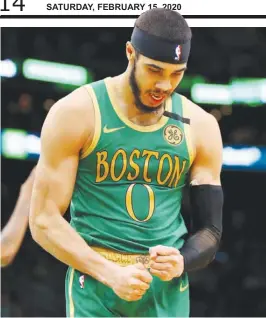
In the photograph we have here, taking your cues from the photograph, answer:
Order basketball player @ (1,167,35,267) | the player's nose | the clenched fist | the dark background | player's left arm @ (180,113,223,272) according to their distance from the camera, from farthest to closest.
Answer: the dark background < basketball player @ (1,167,35,267) < player's left arm @ (180,113,223,272) < the player's nose < the clenched fist

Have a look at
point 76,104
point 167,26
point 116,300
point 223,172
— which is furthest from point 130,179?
point 223,172

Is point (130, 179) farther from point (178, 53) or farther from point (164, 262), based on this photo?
point (178, 53)

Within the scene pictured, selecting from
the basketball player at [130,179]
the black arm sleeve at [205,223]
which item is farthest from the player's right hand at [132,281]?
the black arm sleeve at [205,223]

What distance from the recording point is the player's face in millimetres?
3064

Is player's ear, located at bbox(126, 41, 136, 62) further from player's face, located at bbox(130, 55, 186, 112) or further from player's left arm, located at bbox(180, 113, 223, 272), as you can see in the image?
player's left arm, located at bbox(180, 113, 223, 272)

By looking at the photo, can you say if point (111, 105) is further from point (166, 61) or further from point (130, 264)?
point (130, 264)

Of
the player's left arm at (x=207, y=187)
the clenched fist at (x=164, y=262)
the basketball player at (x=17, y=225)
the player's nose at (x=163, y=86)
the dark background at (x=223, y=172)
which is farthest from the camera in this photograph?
the dark background at (x=223, y=172)

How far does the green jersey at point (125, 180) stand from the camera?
3152 mm

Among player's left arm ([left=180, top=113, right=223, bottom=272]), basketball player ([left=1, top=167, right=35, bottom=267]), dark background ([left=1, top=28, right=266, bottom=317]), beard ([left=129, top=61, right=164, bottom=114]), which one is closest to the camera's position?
beard ([left=129, top=61, right=164, bottom=114])

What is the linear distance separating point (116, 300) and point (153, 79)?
0.85m

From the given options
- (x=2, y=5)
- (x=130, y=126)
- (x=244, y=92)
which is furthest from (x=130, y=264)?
(x=244, y=92)

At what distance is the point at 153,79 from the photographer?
10.1 feet

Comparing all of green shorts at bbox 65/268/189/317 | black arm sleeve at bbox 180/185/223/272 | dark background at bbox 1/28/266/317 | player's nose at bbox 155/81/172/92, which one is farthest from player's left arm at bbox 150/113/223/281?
dark background at bbox 1/28/266/317

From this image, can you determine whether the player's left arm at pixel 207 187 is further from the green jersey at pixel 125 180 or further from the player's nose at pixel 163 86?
the player's nose at pixel 163 86
